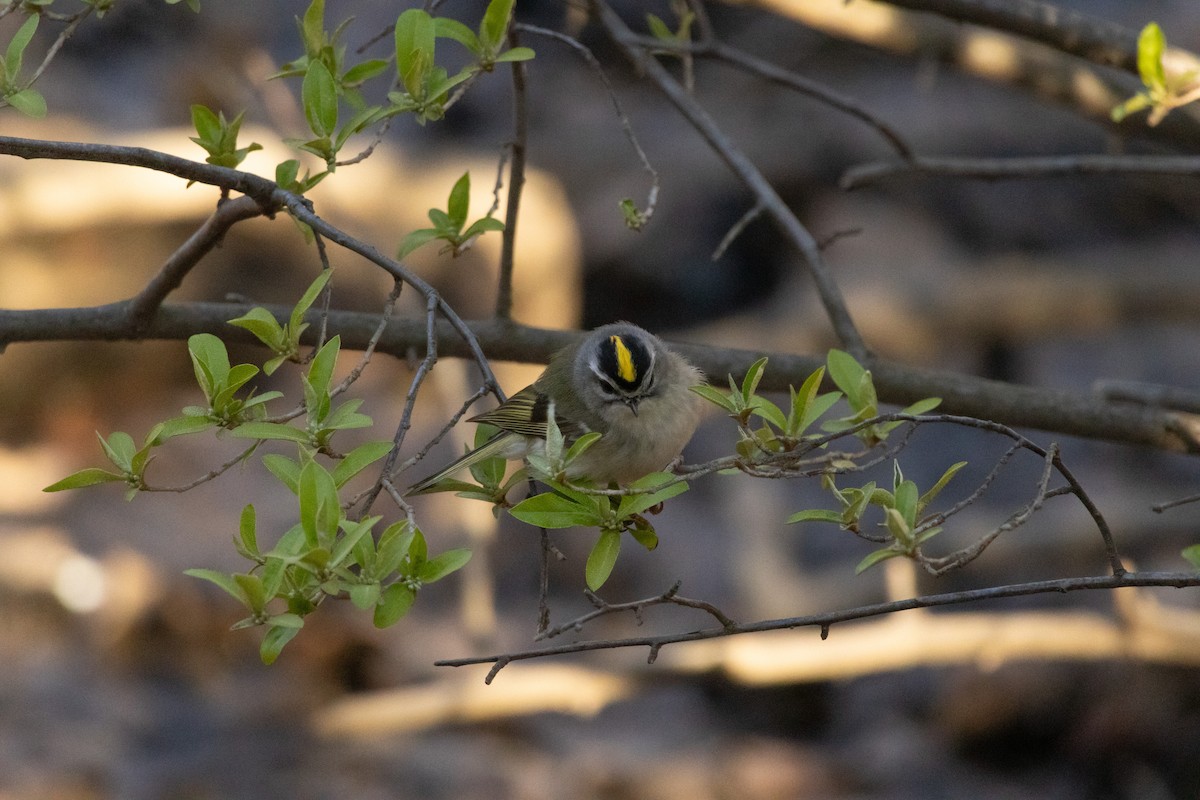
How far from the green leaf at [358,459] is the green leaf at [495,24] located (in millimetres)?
860

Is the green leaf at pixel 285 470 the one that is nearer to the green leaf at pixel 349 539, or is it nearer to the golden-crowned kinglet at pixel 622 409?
the green leaf at pixel 349 539

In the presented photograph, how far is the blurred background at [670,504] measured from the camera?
5.32 m

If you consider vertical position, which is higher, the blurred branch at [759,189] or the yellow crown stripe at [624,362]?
→ the blurred branch at [759,189]

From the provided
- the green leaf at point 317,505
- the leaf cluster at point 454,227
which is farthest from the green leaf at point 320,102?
the green leaf at point 317,505

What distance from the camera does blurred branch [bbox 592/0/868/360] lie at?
3.25m

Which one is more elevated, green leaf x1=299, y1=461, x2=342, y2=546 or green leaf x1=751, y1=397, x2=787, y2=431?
green leaf x1=751, y1=397, x2=787, y2=431

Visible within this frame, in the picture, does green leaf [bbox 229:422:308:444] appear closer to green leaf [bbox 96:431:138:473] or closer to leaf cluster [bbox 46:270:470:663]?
leaf cluster [bbox 46:270:470:663]

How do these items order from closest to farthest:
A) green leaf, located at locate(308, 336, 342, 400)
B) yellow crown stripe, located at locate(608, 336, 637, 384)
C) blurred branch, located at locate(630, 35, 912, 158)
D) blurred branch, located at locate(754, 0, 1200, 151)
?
green leaf, located at locate(308, 336, 342, 400) < yellow crown stripe, located at locate(608, 336, 637, 384) < blurred branch, located at locate(630, 35, 912, 158) < blurred branch, located at locate(754, 0, 1200, 151)

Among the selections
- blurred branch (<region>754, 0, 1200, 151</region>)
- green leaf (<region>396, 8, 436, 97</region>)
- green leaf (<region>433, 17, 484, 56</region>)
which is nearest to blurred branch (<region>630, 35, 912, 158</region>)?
blurred branch (<region>754, 0, 1200, 151</region>)

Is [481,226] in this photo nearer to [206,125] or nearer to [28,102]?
[206,125]

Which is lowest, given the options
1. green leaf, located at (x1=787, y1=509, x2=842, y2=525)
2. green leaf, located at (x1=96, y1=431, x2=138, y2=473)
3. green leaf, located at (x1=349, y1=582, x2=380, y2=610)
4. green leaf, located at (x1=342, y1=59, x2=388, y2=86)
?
green leaf, located at (x1=349, y1=582, x2=380, y2=610)

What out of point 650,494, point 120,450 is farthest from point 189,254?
point 650,494

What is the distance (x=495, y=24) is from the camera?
2.17 metres

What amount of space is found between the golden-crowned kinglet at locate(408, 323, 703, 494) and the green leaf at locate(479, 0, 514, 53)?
1.07 m
